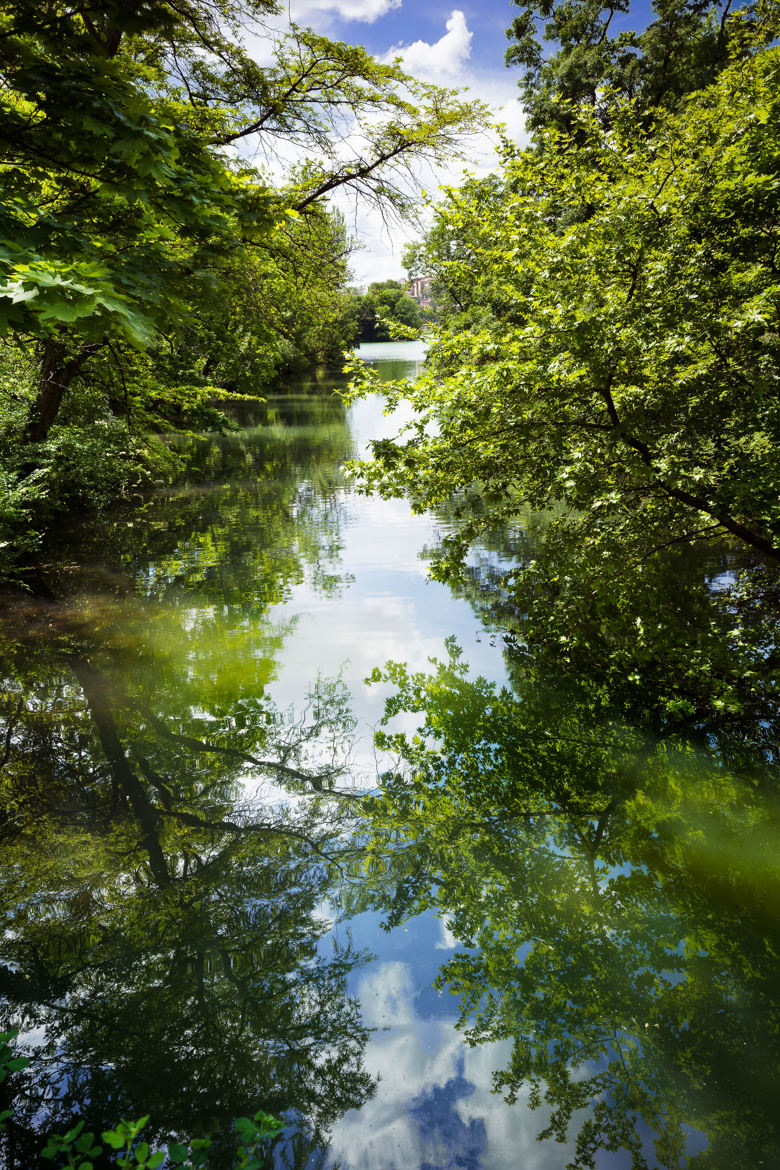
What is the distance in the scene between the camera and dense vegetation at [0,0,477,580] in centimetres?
387

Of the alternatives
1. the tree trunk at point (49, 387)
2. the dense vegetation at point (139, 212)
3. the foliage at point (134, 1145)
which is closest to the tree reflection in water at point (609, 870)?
the foliage at point (134, 1145)

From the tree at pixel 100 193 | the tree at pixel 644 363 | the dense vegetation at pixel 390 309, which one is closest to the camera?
the tree at pixel 100 193

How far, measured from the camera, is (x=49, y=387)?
12.0 metres

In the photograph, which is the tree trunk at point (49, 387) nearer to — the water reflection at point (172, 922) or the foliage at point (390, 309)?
the water reflection at point (172, 922)

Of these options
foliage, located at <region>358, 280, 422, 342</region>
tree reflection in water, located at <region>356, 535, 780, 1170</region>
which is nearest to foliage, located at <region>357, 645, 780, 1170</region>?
tree reflection in water, located at <region>356, 535, 780, 1170</region>

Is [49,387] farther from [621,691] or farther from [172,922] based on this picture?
[621,691]

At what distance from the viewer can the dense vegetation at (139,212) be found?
387 cm

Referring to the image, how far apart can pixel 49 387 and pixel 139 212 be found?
320 inches

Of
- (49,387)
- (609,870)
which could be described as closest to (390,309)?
(49,387)

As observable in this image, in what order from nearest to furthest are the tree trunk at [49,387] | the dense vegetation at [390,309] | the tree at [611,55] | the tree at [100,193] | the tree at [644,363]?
the tree at [100,193] → the tree at [644,363] → the tree trunk at [49,387] → the tree at [611,55] → the dense vegetation at [390,309]

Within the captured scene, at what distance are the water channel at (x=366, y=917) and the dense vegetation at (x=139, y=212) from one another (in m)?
4.02

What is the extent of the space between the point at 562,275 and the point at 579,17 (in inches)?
1084

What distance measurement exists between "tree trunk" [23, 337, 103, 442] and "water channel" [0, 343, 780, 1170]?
5.15 m

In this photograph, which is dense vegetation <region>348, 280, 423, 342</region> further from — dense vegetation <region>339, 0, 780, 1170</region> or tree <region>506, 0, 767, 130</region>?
dense vegetation <region>339, 0, 780, 1170</region>
